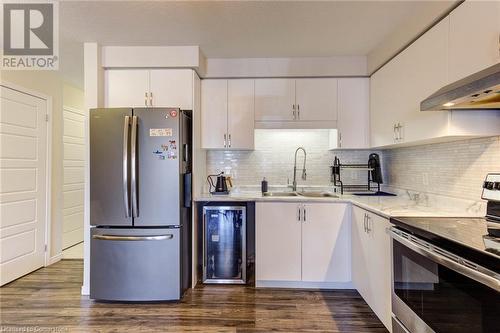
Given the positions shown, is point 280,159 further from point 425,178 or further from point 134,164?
point 134,164

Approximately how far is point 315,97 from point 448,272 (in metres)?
2.25

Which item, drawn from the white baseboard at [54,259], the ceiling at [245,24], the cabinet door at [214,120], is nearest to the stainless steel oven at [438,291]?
the ceiling at [245,24]

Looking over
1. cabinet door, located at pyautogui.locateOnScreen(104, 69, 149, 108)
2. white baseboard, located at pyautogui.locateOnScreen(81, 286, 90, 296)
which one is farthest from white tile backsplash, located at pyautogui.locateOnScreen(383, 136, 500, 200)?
white baseboard, located at pyautogui.locateOnScreen(81, 286, 90, 296)

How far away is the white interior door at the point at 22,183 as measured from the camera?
2.95 meters

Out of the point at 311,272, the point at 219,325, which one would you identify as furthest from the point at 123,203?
the point at 311,272

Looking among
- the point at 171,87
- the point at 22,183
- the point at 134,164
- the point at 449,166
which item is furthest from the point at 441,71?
the point at 22,183

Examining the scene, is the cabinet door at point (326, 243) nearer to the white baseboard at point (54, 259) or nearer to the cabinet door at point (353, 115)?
the cabinet door at point (353, 115)

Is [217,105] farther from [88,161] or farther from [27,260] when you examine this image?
[27,260]

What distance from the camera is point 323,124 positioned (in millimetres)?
3125

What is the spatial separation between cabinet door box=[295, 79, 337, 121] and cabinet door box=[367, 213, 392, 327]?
4.40 feet

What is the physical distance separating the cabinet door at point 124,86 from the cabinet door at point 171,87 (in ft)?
0.31

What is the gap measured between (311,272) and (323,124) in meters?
1.58

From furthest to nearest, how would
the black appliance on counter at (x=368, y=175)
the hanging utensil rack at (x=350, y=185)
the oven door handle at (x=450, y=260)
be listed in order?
1. the hanging utensil rack at (x=350, y=185)
2. the black appliance on counter at (x=368, y=175)
3. the oven door handle at (x=450, y=260)

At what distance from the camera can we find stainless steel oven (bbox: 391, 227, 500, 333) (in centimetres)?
107
